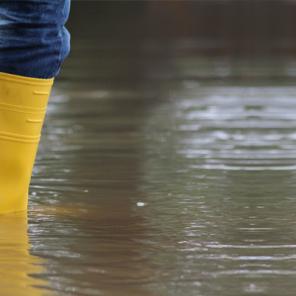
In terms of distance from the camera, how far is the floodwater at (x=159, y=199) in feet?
7.89

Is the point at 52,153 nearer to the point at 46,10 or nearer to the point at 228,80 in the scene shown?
the point at 46,10

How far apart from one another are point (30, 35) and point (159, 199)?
59cm

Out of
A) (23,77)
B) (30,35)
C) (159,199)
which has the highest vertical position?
(30,35)

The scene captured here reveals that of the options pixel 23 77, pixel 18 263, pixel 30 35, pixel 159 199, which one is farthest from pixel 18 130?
pixel 18 263

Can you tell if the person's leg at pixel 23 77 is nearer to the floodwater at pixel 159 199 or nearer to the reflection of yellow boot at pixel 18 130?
the reflection of yellow boot at pixel 18 130

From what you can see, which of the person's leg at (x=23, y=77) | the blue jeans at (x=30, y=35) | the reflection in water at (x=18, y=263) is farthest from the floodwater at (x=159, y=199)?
the blue jeans at (x=30, y=35)

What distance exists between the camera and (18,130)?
3080mm

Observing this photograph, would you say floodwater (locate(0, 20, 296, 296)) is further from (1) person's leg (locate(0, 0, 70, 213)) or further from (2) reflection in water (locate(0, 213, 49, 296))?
(1) person's leg (locate(0, 0, 70, 213))

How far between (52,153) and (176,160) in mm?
457

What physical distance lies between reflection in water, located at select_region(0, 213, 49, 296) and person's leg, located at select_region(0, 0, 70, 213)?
0.13 meters

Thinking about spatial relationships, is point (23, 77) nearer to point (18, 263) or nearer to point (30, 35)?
point (30, 35)

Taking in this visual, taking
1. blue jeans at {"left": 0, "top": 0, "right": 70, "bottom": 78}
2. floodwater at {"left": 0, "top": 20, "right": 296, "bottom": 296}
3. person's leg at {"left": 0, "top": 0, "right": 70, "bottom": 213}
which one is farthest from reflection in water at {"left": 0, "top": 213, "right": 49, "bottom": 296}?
blue jeans at {"left": 0, "top": 0, "right": 70, "bottom": 78}

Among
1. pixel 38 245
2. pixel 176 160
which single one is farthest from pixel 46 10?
pixel 176 160

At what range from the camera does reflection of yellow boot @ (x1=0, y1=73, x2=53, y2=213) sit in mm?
3062
